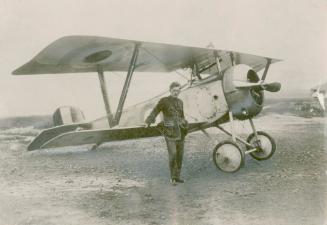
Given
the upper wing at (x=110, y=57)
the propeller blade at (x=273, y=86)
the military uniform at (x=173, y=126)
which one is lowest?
the military uniform at (x=173, y=126)

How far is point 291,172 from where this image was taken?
460 cm

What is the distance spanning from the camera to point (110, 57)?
16.7 ft

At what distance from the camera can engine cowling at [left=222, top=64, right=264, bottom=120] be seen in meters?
4.72

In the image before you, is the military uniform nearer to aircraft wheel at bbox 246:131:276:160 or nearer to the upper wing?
the upper wing

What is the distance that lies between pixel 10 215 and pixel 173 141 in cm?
195

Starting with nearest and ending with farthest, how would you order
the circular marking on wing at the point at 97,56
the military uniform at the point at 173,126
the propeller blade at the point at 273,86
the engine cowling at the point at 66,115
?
the military uniform at the point at 173,126 → the propeller blade at the point at 273,86 → the circular marking on wing at the point at 97,56 → the engine cowling at the point at 66,115

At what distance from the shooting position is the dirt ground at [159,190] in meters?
3.53

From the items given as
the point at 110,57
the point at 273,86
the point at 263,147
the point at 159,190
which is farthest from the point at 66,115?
the point at 273,86

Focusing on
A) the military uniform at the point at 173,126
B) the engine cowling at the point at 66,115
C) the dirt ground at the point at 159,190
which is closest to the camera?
the dirt ground at the point at 159,190

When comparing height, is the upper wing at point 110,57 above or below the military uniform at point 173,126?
above

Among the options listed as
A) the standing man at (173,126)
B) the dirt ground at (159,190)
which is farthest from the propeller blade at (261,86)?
the dirt ground at (159,190)

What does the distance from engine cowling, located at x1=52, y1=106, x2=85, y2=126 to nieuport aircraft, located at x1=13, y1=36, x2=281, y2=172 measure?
0.94 feet

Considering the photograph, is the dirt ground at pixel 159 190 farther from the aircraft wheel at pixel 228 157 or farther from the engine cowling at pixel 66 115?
the engine cowling at pixel 66 115

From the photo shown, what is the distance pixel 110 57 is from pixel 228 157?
214 centimetres
